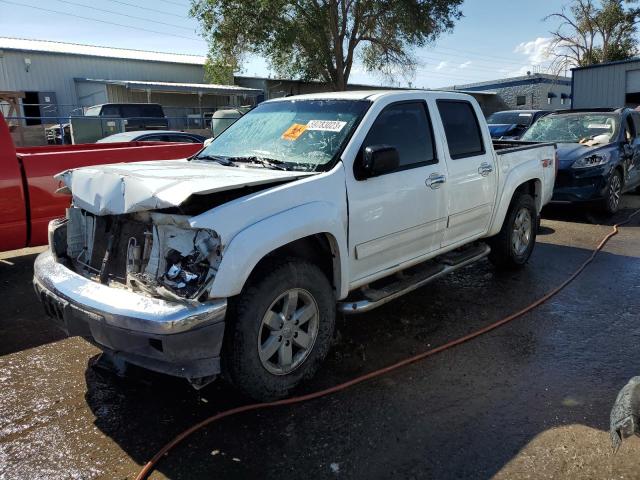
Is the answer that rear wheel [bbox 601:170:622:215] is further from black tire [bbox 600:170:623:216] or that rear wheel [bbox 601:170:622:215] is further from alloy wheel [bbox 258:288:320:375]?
alloy wheel [bbox 258:288:320:375]

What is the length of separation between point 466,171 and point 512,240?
1.43 m

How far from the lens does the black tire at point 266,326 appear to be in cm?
302

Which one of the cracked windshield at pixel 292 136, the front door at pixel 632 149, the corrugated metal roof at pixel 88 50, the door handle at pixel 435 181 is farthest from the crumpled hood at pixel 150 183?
the corrugated metal roof at pixel 88 50

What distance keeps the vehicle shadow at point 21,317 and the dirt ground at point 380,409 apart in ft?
0.07

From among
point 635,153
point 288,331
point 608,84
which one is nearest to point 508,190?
point 288,331

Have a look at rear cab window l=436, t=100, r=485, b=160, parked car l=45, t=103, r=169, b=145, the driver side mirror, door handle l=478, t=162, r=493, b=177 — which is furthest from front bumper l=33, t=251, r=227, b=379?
parked car l=45, t=103, r=169, b=145

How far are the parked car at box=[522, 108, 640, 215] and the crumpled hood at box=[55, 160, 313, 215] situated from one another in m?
6.74

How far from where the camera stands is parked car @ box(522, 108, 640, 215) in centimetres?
870

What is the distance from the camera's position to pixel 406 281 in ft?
14.0

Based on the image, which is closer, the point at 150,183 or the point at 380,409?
the point at 150,183

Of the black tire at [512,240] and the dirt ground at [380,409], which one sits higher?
the black tire at [512,240]

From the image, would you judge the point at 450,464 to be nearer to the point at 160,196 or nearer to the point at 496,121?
the point at 160,196

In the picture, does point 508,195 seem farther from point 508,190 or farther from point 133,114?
point 133,114

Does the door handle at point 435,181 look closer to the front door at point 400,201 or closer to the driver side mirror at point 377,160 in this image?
the front door at point 400,201
